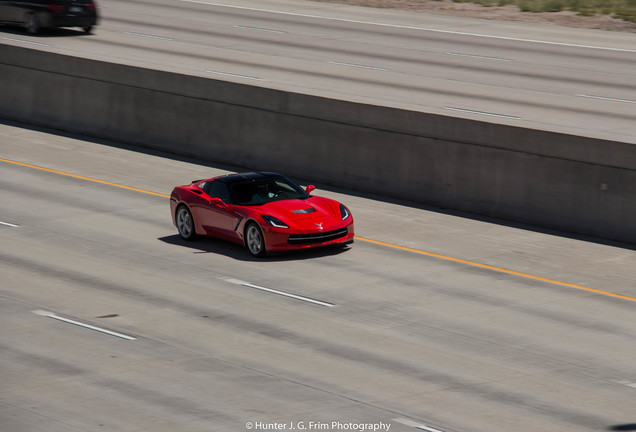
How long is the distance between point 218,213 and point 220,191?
1.49 ft

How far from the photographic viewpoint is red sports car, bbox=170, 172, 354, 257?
1788 cm

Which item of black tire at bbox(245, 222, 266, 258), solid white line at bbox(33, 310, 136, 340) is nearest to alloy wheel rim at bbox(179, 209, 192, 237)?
black tire at bbox(245, 222, 266, 258)

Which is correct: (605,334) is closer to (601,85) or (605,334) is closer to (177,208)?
(177,208)

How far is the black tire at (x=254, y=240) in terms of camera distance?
59.1 feet

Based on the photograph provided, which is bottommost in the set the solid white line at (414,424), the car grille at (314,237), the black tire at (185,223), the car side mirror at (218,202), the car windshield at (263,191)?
the black tire at (185,223)

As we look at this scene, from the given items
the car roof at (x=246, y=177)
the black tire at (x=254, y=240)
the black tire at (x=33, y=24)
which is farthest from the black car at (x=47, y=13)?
the black tire at (x=254, y=240)

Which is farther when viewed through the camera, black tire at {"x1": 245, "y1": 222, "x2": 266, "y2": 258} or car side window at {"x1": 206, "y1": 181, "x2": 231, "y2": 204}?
car side window at {"x1": 206, "y1": 181, "x2": 231, "y2": 204}

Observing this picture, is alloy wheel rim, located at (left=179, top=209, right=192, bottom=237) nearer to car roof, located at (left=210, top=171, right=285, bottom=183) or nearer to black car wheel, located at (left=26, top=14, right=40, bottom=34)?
car roof, located at (left=210, top=171, right=285, bottom=183)

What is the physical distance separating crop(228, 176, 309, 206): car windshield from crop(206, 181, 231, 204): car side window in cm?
10

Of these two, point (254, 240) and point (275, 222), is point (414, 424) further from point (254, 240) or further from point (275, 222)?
point (254, 240)

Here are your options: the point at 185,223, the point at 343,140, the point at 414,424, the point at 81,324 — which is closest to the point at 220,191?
the point at 185,223

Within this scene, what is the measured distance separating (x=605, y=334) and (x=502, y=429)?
4075 millimetres

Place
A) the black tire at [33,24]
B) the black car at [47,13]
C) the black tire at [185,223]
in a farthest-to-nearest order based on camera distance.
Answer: the black tire at [33,24] < the black car at [47,13] < the black tire at [185,223]

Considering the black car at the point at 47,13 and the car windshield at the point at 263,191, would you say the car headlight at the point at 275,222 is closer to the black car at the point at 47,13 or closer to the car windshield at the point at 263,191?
the car windshield at the point at 263,191
